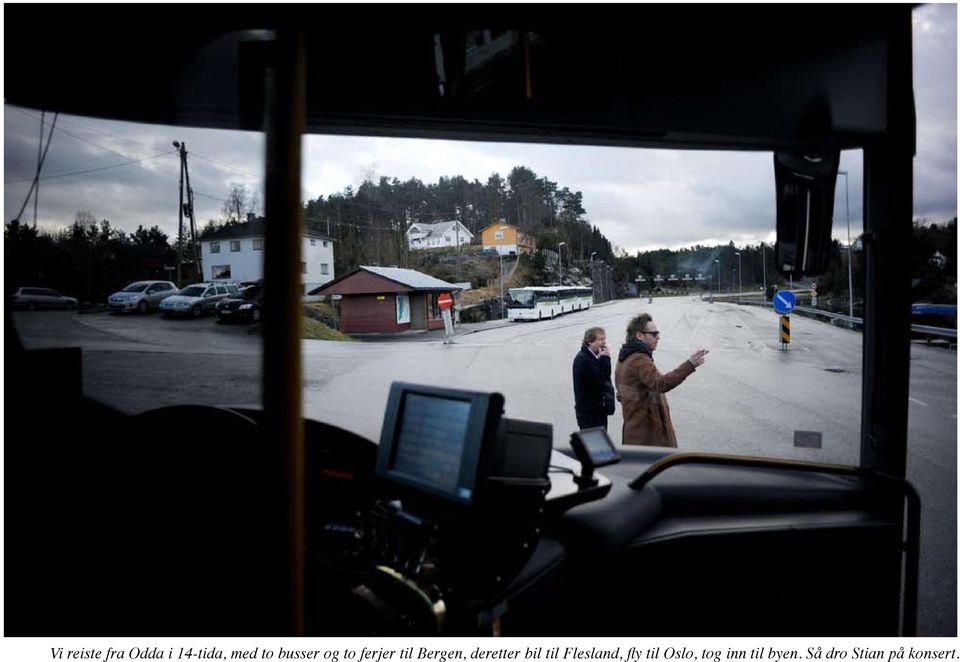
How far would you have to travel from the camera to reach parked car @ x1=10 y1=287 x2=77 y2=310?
164 cm

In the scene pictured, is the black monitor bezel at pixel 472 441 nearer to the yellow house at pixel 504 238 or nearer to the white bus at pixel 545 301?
the yellow house at pixel 504 238

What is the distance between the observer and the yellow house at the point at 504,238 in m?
2.54

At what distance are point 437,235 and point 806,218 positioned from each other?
1457 millimetres

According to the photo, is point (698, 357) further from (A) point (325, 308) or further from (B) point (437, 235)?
(A) point (325, 308)

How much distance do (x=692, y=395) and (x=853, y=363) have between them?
1.23 metres

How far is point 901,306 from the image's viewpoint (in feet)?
7.03

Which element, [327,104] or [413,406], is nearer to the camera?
[413,406]

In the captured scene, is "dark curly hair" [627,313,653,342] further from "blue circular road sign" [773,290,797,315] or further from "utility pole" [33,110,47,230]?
"utility pole" [33,110,47,230]

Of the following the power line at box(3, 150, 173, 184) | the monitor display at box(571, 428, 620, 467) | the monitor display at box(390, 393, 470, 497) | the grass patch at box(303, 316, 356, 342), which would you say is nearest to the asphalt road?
the grass patch at box(303, 316, 356, 342)

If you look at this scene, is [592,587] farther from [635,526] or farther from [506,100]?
[506,100]

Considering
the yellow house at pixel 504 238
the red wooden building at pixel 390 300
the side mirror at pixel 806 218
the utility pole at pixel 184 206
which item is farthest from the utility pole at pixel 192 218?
the side mirror at pixel 806 218

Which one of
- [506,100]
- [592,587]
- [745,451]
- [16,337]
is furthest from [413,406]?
[745,451]

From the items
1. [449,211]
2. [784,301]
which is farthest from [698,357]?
[449,211]

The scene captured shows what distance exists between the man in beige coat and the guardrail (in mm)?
862
